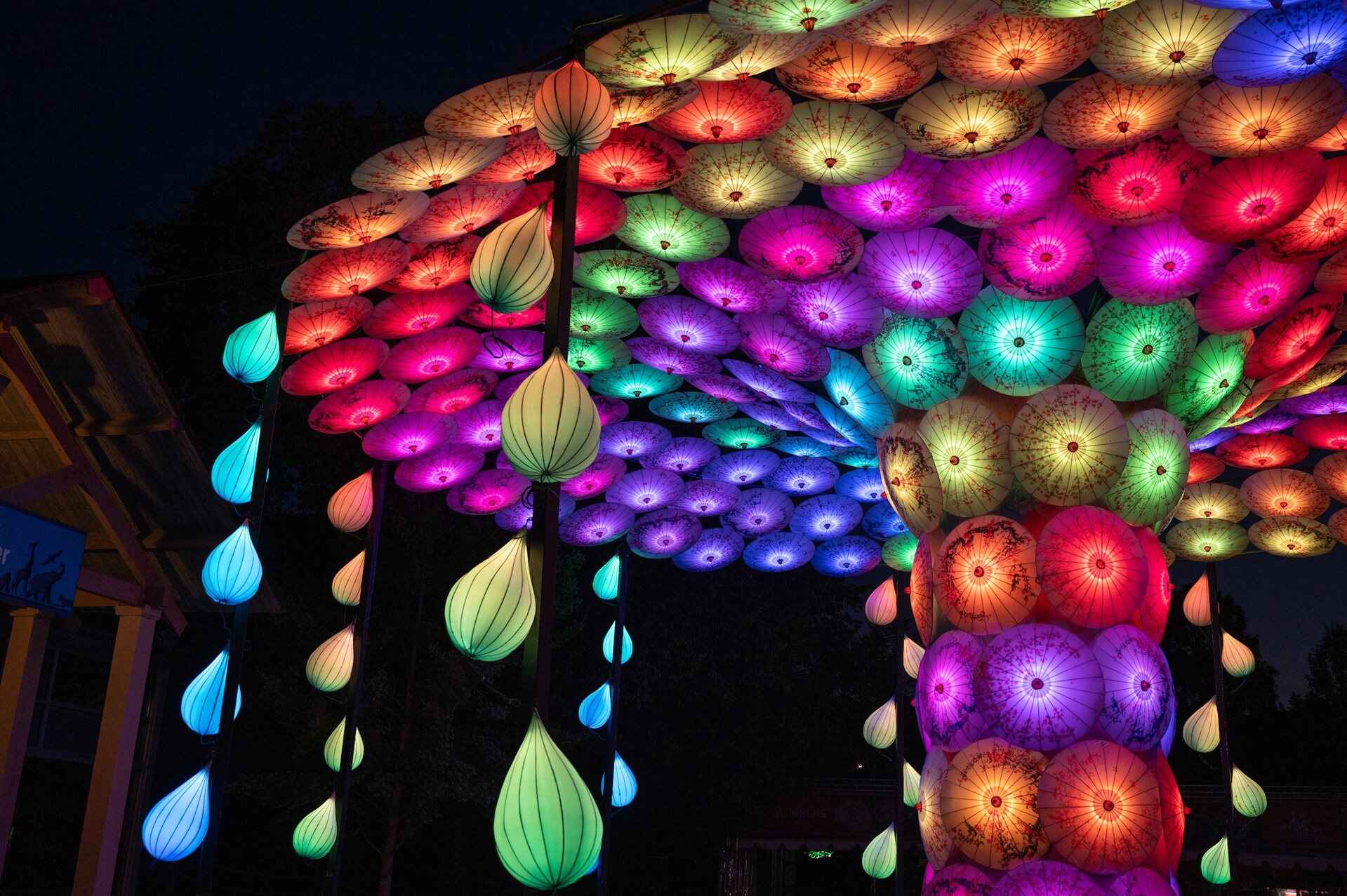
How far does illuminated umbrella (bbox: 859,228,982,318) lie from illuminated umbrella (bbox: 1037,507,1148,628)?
1.90m

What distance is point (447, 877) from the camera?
59.0 ft

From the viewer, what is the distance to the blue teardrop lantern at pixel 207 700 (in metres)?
7.25

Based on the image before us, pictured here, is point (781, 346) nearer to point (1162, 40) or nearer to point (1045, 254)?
point (1045, 254)

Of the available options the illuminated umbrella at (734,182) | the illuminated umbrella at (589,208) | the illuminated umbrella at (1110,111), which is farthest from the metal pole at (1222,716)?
the illuminated umbrella at (589,208)

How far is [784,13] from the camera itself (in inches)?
207

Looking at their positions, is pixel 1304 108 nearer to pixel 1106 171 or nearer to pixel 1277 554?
pixel 1106 171

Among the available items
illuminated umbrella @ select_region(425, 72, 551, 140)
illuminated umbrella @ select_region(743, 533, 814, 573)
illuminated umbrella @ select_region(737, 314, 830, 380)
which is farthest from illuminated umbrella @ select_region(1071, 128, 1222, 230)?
illuminated umbrella @ select_region(743, 533, 814, 573)

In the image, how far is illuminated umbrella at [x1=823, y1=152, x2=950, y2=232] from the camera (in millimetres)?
7543

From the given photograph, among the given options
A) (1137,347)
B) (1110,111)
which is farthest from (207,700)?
(1137,347)

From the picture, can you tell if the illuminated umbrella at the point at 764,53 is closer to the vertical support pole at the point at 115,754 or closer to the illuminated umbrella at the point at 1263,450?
the vertical support pole at the point at 115,754

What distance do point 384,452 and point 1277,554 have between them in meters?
9.79

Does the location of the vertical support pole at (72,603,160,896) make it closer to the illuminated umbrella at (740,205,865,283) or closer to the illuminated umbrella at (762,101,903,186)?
the illuminated umbrella at (740,205,865,283)

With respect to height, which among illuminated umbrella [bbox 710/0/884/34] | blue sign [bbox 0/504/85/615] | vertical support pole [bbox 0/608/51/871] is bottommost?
vertical support pole [bbox 0/608/51/871]

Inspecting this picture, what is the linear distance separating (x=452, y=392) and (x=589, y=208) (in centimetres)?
312
